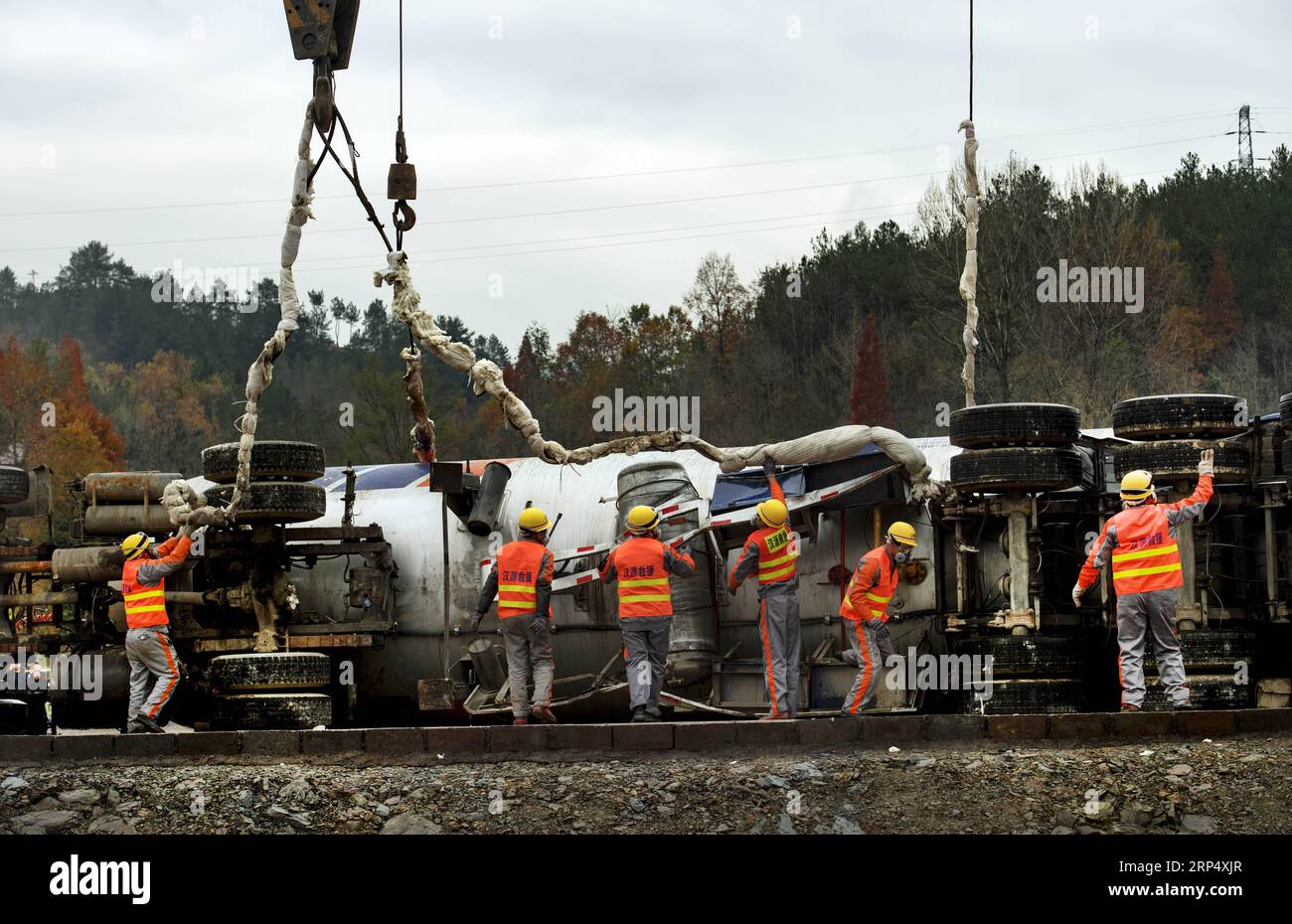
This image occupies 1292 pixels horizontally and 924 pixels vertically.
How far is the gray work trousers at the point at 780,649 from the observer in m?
14.3

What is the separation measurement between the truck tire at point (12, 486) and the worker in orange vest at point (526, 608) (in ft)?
19.9

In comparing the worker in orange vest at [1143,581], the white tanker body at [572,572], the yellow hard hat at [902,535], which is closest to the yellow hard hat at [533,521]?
the white tanker body at [572,572]

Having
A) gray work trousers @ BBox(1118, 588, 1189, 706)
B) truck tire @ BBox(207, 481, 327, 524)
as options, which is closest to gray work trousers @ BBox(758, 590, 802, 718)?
gray work trousers @ BBox(1118, 588, 1189, 706)

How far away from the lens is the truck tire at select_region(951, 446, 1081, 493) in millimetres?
14523

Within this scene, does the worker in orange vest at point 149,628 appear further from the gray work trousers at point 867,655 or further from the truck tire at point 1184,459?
the truck tire at point 1184,459

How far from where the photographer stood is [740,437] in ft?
149

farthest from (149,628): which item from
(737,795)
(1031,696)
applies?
(1031,696)

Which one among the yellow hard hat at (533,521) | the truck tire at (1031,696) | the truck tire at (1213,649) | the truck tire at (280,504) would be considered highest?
the truck tire at (280,504)

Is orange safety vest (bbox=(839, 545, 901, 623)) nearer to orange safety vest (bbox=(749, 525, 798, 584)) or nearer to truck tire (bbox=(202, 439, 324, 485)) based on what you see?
orange safety vest (bbox=(749, 525, 798, 584))

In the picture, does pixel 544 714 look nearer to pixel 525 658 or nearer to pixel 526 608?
pixel 525 658

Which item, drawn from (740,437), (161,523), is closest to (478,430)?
(740,437)

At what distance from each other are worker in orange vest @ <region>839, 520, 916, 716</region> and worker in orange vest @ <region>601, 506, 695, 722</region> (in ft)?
4.96

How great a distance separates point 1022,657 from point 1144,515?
6.06 ft

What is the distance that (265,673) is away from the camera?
15.3 meters
